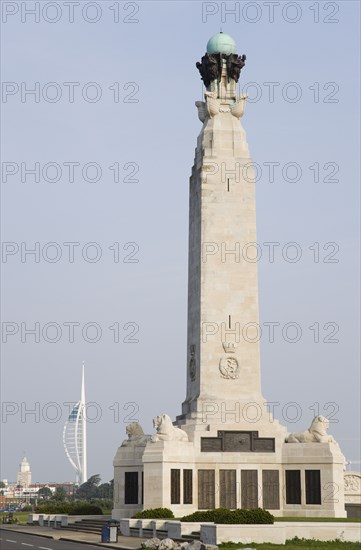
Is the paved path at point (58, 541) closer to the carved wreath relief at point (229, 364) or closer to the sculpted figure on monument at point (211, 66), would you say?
the carved wreath relief at point (229, 364)

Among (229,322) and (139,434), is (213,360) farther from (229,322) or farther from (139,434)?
(139,434)

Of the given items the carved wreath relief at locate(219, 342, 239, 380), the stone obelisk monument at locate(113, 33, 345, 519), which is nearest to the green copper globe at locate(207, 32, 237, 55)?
the stone obelisk monument at locate(113, 33, 345, 519)

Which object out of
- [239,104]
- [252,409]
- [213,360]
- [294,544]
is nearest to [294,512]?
[252,409]

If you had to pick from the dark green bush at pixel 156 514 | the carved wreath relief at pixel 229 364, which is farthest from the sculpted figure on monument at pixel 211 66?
the dark green bush at pixel 156 514

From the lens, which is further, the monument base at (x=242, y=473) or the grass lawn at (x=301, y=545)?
the monument base at (x=242, y=473)

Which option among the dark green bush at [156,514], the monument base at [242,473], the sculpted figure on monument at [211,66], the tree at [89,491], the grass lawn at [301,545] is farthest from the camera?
the tree at [89,491]

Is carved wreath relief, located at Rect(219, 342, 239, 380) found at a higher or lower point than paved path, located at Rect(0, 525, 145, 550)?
higher

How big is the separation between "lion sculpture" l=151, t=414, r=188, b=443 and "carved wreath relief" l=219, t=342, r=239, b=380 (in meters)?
4.63

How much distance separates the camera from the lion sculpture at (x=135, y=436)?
179ft

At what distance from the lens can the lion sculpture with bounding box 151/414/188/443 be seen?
50500mm

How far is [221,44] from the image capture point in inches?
2315

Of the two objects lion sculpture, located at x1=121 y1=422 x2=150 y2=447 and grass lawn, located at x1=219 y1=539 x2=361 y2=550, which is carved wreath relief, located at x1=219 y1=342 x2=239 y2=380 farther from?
grass lawn, located at x1=219 y1=539 x2=361 y2=550

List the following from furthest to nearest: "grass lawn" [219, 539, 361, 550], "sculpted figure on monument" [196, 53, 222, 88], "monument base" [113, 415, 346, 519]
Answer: "sculpted figure on monument" [196, 53, 222, 88] < "monument base" [113, 415, 346, 519] < "grass lawn" [219, 539, 361, 550]

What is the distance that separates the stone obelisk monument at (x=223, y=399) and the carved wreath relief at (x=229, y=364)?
6 cm
